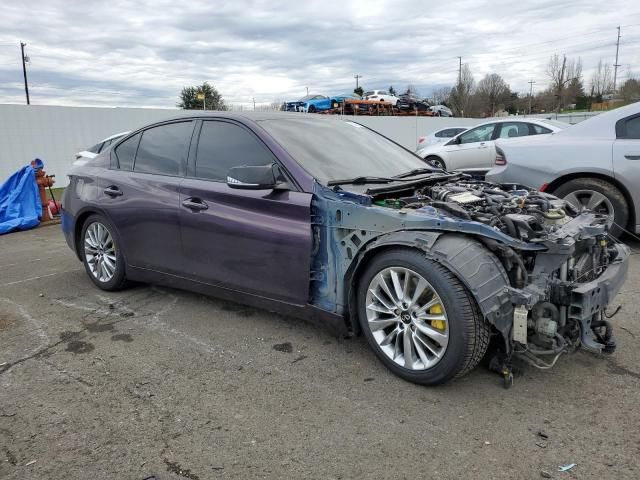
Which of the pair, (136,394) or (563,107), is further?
(563,107)

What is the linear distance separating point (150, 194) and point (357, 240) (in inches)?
81.4

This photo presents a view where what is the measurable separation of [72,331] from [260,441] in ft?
7.42

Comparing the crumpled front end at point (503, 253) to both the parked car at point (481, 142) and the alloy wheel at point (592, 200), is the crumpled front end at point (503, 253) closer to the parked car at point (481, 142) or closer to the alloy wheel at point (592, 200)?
the alloy wheel at point (592, 200)

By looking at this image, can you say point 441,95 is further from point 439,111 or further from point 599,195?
point 599,195

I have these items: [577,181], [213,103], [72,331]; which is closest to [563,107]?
[213,103]

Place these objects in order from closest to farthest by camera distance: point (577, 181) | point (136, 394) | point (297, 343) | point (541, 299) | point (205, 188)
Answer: point (541, 299), point (136, 394), point (297, 343), point (205, 188), point (577, 181)

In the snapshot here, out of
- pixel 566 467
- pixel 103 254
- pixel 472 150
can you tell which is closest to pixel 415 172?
pixel 566 467

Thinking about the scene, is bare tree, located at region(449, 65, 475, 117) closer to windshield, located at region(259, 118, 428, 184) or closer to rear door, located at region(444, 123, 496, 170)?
rear door, located at region(444, 123, 496, 170)

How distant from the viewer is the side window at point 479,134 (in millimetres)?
12203

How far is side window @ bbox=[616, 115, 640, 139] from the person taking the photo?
5691 millimetres

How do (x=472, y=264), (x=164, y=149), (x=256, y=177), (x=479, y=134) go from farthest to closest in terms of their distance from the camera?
(x=479, y=134)
(x=164, y=149)
(x=256, y=177)
(x=472, y=264)

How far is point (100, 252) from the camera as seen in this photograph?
16.5 feet

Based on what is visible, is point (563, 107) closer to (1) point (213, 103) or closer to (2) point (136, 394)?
(1) point (213, 103)

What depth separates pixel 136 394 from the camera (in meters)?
3.10
